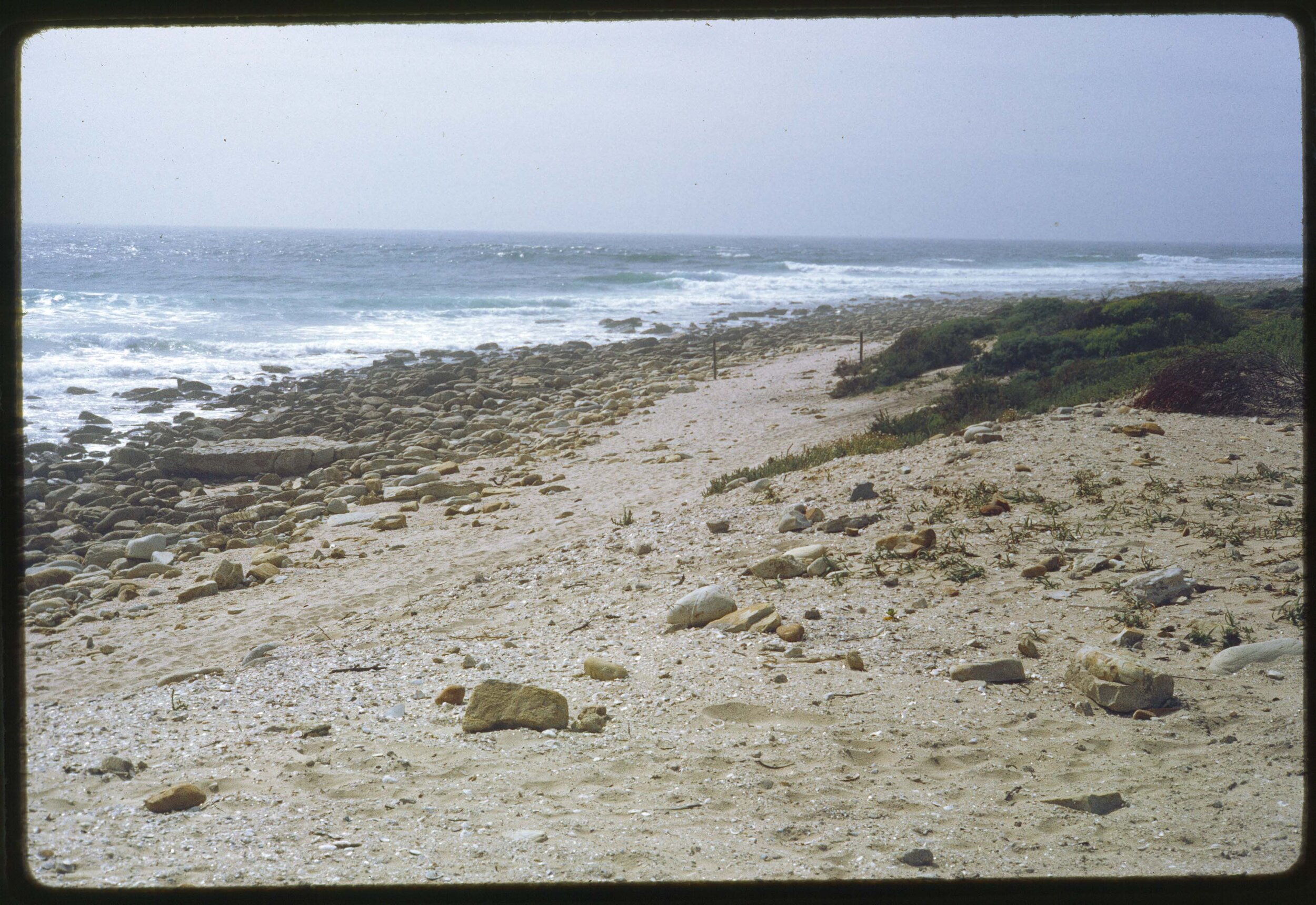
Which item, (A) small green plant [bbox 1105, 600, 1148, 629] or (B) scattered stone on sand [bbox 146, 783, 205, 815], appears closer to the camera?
(B) scattered stone on sand [bbox 146, 783, 205, 815]

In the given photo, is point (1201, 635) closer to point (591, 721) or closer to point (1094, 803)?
point (1094, 803)

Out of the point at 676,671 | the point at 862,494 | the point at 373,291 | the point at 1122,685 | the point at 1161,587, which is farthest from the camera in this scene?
the point at 373,291

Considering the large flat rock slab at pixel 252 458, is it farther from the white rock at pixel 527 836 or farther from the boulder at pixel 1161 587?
the boulder at pixel 1161 587

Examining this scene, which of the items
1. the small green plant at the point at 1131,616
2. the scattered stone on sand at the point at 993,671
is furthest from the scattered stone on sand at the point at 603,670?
the small green plant at the point at 1131,616

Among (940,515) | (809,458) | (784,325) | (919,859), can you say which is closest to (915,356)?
(809,458)

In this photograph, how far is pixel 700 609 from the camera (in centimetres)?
496

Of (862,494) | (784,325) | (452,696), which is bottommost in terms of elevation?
(452,696)

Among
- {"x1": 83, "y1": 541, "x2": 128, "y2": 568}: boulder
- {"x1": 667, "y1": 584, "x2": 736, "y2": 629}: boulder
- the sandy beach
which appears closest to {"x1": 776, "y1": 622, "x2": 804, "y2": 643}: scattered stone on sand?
the sandy beach

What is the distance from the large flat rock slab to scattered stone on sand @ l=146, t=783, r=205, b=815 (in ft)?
27.1

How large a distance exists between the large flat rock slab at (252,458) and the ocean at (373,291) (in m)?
2.89

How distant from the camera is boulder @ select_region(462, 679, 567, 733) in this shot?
369 centimetres

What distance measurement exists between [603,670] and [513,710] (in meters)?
0.67

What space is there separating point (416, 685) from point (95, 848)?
68.0 inches

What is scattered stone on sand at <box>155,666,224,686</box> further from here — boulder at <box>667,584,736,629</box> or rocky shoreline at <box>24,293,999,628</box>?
boulder at <box>667,584,736,629</box>
